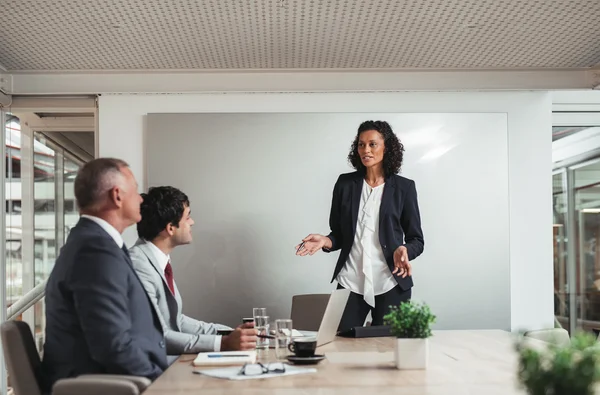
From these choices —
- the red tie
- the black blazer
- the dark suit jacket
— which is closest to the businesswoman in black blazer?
the black blazer

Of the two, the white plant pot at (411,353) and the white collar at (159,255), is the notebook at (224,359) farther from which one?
the white collar at (159,255)

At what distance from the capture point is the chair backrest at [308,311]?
4930mm

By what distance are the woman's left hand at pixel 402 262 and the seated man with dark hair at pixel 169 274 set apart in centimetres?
105

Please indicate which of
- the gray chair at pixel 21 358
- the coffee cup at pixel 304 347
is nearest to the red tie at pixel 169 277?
the gray chair at pixel 21 358

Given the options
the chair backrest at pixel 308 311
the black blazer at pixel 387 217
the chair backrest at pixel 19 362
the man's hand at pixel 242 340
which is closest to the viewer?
the chair backrest at pixel 19 362

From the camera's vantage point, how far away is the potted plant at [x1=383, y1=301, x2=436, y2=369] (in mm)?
2662

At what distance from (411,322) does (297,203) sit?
9.80 feet

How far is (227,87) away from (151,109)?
1.84 feet

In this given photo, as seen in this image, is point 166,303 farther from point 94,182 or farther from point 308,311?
point 308,311

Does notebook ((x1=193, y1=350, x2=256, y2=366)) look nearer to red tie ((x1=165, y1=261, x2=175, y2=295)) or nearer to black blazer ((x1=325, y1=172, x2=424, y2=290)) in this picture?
red tie ((x1=165, y1=261, x2=175, y2=295))

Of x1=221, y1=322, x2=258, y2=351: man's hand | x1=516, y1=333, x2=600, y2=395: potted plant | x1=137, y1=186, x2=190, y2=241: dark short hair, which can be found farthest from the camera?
x1=137, y1=186, x2=190, y2=241: dark short hair

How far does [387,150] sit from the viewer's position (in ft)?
16.8

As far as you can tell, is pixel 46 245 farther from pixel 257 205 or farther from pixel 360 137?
pixel 360 137

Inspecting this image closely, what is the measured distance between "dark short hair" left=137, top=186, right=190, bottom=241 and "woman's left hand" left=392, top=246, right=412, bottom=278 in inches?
46.5
